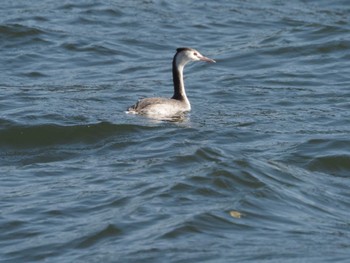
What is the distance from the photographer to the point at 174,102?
1669cm

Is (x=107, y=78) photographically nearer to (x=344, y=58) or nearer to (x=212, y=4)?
(x=344, y=58)

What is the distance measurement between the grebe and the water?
0.20 metres

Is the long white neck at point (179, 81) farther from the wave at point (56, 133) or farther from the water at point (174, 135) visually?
the wave at point (56, 133)

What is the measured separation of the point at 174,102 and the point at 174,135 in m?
1.51

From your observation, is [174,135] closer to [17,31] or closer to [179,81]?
[179,81]

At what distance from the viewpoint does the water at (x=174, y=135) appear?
436 inches

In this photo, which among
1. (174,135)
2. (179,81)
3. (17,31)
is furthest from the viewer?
(17,31)

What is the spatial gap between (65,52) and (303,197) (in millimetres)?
9468

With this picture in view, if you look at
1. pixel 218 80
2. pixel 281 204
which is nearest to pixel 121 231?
pixel 281 204

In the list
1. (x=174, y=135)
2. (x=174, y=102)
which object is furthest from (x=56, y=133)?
(x=174, y=102)

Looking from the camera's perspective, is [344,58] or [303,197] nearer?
[303,197]

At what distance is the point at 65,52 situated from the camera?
21.2 meters

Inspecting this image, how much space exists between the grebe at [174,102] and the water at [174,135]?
204mm

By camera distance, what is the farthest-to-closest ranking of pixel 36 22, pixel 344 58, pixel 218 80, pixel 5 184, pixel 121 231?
pixel 36 22, pixel 344 58, pixel 218 80, pixel 5 184, pixel 121 231
